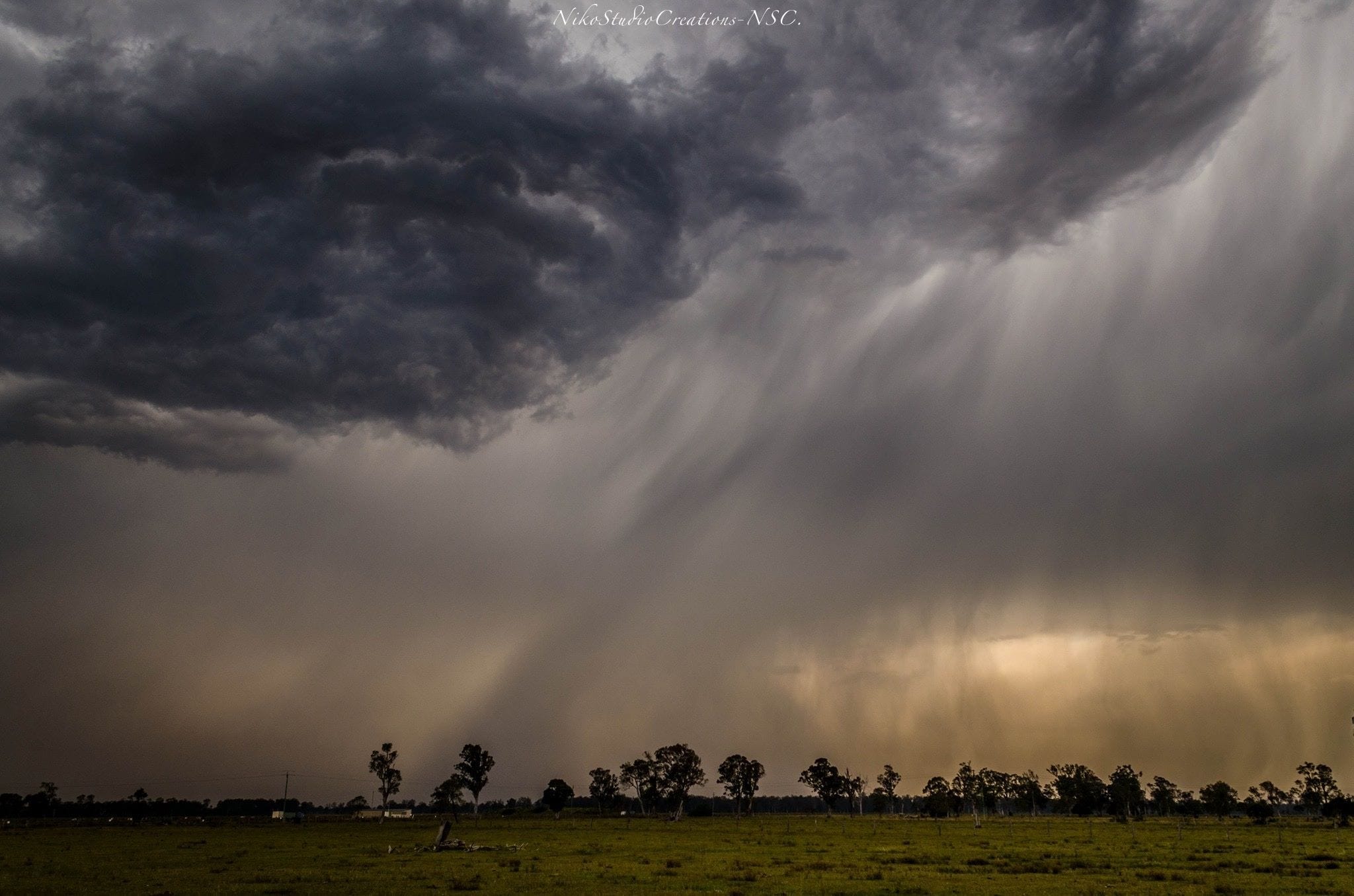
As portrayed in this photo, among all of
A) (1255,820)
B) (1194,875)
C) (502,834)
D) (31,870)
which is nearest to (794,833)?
(502,834)

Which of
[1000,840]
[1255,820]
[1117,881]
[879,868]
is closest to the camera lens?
[1117,881]

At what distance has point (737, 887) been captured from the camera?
123ft

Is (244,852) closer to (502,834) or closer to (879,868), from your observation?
(502,834)

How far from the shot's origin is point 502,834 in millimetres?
99375

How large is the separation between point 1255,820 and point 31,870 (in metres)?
194

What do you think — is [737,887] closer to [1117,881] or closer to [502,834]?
[1117,881]

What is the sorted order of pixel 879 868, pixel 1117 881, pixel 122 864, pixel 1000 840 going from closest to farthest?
pixel 1117 881
pixel 879 868
pixel 122 864
pixel 1000 840

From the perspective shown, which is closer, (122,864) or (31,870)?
(31,870)

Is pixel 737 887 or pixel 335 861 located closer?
pixel 737 887

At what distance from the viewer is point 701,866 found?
165 ft

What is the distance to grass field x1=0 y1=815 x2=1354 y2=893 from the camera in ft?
126

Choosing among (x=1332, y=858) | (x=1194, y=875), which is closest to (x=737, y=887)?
(x=1194, y=875)

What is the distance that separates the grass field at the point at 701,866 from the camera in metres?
38.5

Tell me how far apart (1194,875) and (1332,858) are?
21.6 metres
